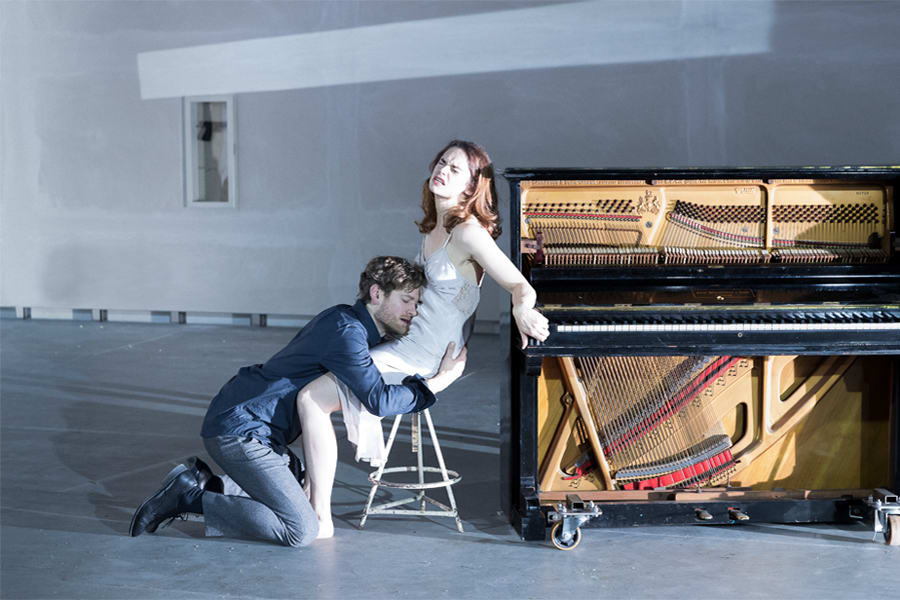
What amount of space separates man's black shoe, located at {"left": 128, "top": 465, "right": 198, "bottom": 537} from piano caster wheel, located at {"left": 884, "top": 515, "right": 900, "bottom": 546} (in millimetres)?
2480

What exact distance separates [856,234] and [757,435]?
0.86 metres

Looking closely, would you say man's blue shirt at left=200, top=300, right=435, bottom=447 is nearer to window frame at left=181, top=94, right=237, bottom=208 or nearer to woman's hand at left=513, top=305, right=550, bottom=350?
woman's hand at left=513, top=305, right=550, bottom=350

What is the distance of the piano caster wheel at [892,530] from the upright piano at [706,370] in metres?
0.08

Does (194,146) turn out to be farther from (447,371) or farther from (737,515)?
(737,515)

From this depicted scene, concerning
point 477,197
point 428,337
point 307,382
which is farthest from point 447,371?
point 477,197

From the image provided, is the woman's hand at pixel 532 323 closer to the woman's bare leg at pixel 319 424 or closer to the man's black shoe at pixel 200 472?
the woman's bare leg at pixel 319 424

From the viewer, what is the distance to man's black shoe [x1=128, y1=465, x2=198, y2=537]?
369cm

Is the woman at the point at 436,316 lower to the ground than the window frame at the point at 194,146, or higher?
lower

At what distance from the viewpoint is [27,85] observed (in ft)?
33.3

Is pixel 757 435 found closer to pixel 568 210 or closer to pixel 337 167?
pixel 568 210

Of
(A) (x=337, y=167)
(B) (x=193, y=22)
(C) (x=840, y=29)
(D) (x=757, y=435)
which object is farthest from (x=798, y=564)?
(B) (x=193, y=22)

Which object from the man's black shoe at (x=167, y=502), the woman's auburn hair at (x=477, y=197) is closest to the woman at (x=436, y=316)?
the woman's auburn hair at (x=477, y=197)

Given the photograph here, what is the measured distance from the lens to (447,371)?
3.65 m

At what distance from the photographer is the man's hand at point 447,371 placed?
3.64 metres
